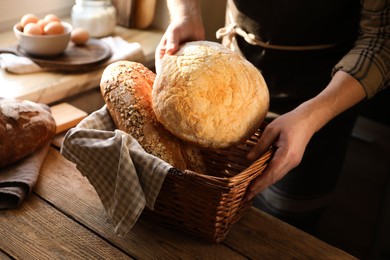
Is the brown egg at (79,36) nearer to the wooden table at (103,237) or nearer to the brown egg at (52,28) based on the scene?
the brown egg at (52,28)

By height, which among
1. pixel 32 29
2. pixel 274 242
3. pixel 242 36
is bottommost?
pixel 274 242

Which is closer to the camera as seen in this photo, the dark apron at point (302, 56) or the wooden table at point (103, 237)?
the wooden table at point (103, 237)

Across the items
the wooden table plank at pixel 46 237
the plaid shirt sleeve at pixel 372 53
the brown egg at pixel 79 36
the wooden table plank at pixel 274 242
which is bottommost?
the wooden table plank at pixel 274 242

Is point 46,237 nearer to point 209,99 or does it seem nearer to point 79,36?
point 209,99

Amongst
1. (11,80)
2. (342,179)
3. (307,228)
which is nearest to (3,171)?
(11,80)

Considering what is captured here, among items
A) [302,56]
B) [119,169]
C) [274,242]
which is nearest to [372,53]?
[302,56]

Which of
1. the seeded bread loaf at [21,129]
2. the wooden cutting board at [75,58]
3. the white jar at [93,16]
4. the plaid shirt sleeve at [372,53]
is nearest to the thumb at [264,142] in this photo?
the plaid shirt sleeve at [372,53]

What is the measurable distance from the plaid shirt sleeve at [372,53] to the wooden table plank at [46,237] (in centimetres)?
64

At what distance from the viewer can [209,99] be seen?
3.22 feet

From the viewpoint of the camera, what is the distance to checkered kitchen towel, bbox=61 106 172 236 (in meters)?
0.93

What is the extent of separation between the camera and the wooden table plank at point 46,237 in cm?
95

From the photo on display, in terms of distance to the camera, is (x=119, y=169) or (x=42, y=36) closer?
(x=119, y=169)

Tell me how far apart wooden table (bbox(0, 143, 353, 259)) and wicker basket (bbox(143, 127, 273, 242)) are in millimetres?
31

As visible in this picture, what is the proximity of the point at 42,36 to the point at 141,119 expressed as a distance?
690 mm
